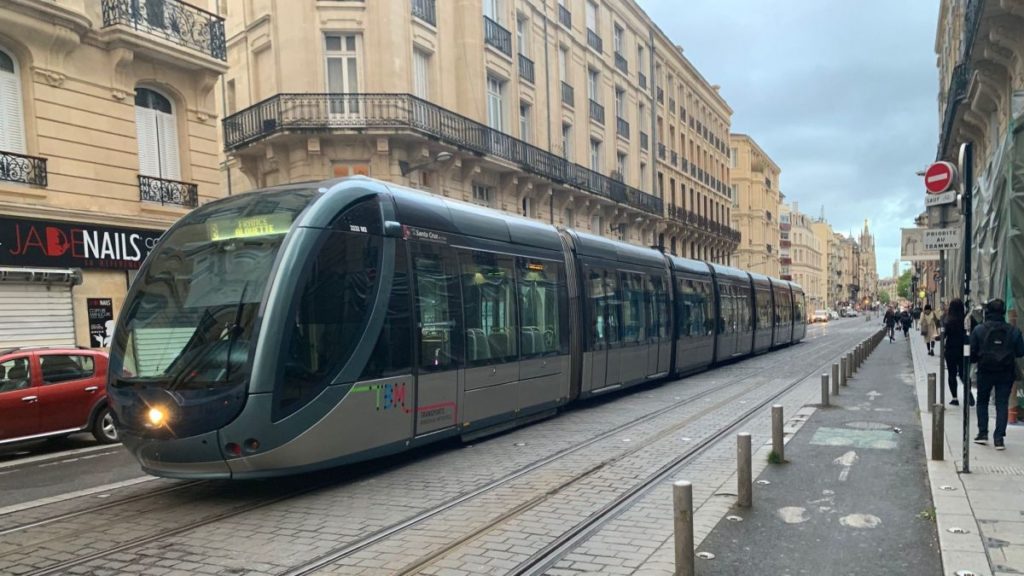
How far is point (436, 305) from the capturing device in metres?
8.26

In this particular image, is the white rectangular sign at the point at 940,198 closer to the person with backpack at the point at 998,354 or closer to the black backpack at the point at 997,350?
the person with backpack at the point at 998,354

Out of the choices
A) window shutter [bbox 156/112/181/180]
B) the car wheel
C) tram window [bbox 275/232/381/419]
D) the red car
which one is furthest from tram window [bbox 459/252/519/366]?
window shutter [bbox 156/112/181/180]

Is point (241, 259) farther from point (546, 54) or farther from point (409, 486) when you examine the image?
point (546, 54)

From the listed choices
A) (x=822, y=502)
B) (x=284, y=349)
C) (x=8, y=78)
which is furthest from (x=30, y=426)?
(x=822, y=502)

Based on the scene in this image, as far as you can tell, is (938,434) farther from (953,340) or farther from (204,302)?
(204,302)

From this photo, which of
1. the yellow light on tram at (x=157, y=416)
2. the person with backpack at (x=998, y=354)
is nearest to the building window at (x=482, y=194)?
the person with backpack at (x=998, y=354)

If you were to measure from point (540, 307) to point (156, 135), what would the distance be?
11711 mm

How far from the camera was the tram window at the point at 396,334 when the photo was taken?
7254 millimetres

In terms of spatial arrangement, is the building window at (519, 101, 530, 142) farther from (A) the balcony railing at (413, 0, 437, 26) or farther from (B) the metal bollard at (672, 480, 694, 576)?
(B) the metal bollard at (672, 480, 694, 576)

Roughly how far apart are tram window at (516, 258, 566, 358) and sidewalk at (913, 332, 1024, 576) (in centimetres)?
514

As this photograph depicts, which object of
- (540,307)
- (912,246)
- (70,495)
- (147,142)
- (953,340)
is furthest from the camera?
(147,142)

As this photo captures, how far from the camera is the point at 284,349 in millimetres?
6285

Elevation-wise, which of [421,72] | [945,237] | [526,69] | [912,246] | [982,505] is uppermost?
[526,69]

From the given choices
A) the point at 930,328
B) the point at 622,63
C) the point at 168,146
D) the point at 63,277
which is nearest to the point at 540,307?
the point at 63,277
